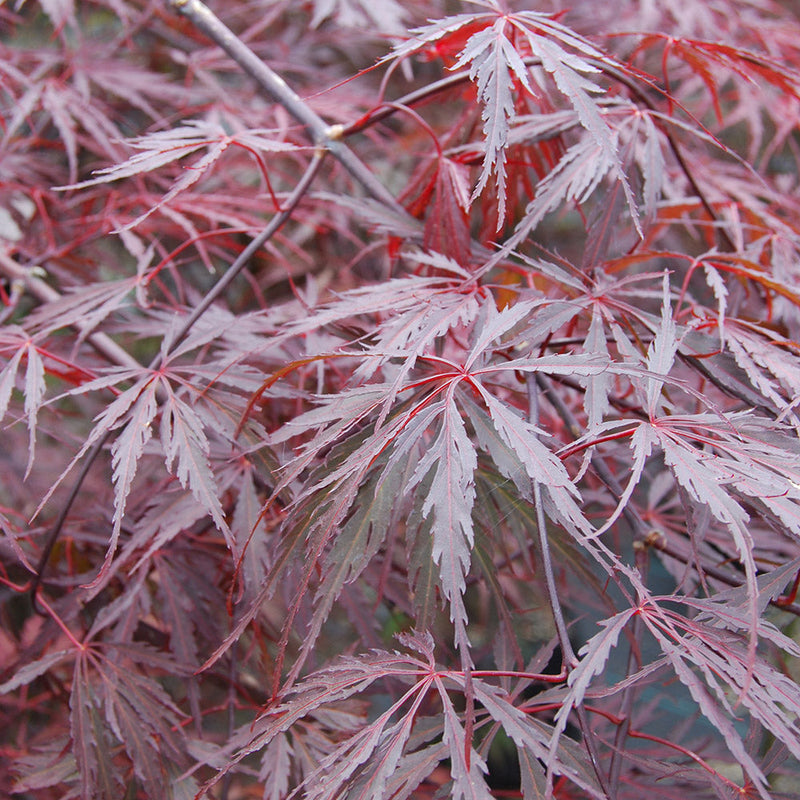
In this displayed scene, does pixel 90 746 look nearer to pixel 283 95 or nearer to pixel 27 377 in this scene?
pixel 27 377

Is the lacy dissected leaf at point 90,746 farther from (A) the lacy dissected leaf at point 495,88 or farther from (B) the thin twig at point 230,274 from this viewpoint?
(A) the lacy dissected leaf at point 495,88

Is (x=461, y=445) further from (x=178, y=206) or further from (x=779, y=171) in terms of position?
(x=779, y=171)

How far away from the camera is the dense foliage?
0.45 m

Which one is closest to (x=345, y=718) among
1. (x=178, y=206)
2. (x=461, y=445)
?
(x=461, y=445)

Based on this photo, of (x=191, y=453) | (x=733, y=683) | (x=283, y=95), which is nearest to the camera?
(x=733, y=683)

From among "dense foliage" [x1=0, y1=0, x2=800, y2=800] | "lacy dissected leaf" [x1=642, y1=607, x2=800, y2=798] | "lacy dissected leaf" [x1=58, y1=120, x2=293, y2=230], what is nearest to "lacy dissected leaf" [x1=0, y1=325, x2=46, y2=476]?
"dense foliage" [x1=0, y1=0, x2=800, y2=800]

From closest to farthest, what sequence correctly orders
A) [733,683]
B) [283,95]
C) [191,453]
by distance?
[733,683], [191,453], [283,95]

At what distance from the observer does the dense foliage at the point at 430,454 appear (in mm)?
450

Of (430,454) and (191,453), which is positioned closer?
(430,454)

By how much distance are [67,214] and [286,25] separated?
63cm

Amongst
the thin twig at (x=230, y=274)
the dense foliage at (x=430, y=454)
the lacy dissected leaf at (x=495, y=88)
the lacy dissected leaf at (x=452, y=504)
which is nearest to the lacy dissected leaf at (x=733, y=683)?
the dense foliage at (x=430, y=454)

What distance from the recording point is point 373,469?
52 centimetres

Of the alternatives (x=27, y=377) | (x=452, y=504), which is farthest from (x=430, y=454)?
(x=27, y=377)

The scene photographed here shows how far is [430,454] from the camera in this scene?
445 mm
